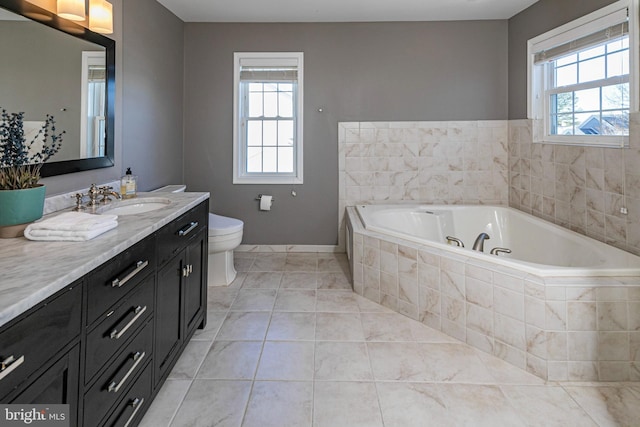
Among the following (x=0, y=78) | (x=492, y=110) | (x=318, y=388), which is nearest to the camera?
(x=0, y=78)

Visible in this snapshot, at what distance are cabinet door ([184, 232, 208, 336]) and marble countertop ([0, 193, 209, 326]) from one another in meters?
0.54

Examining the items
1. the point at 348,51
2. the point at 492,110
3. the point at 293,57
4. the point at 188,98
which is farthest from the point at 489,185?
the point at 188,98

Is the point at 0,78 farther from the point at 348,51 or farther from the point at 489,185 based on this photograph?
the point at 489,185

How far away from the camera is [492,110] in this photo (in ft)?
13.1

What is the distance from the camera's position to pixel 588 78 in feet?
9.36

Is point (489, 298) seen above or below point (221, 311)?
above

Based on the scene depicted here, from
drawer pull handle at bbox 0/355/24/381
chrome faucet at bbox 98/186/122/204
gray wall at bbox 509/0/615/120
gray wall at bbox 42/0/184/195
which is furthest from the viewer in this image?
gray wall at bbox 509/0/615/120

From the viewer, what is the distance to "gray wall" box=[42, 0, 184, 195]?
263 cm

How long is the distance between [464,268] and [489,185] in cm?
212

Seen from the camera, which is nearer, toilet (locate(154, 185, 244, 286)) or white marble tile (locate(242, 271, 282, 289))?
toilet (locate(154, 185, 244, 286))

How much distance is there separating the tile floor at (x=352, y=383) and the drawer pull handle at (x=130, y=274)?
2.29 feet

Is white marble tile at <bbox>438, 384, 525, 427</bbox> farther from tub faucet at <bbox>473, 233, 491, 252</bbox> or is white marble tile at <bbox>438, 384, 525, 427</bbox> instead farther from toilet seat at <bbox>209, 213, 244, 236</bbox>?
toilet seat at <bbox>209, 213, 244, 236</bbox>

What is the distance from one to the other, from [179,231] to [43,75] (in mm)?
998

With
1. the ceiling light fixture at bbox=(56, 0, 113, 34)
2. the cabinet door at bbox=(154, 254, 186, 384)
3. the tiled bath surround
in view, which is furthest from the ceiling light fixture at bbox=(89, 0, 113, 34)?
the tiled bath surround
